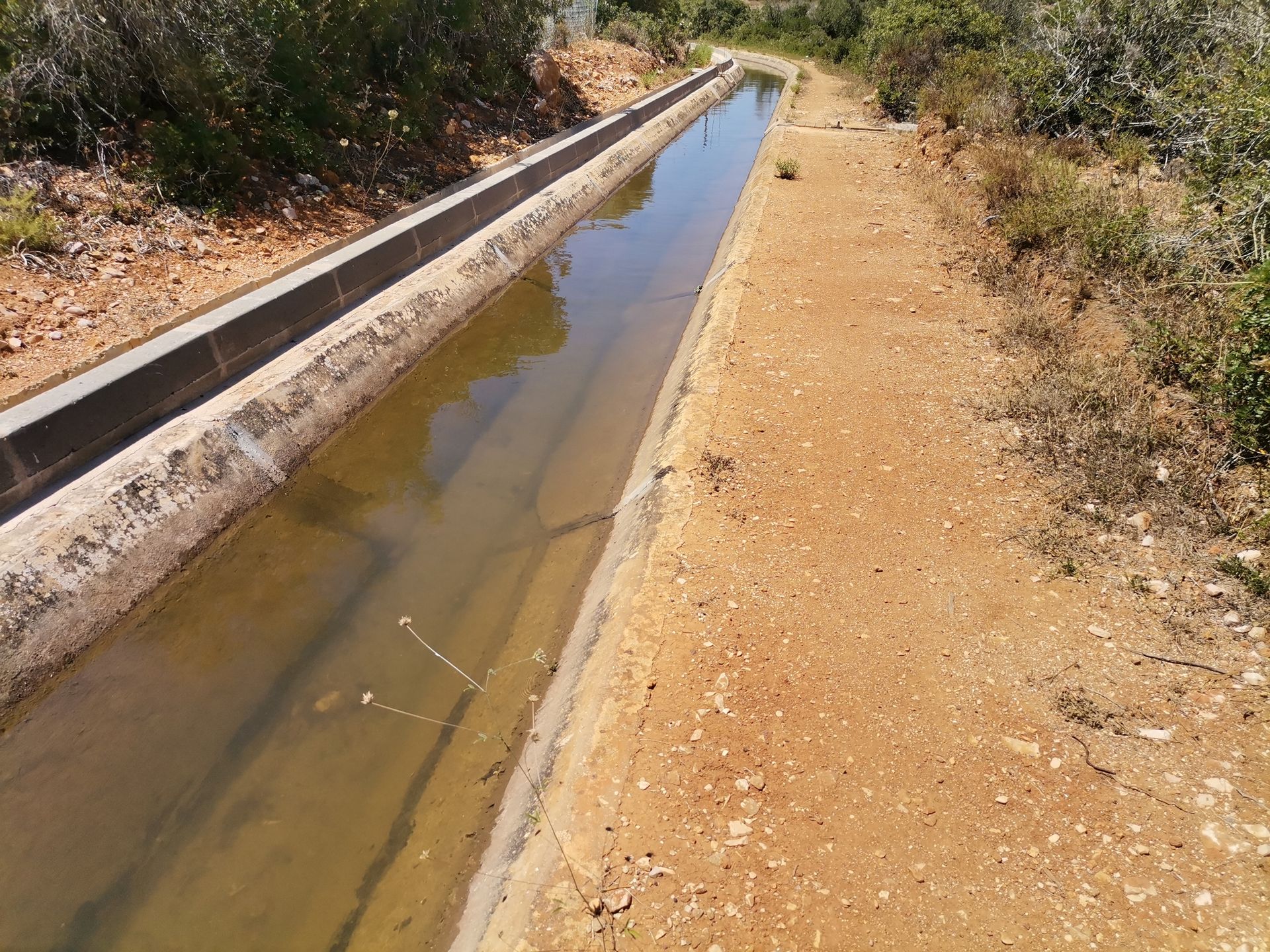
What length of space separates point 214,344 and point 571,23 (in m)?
21.4

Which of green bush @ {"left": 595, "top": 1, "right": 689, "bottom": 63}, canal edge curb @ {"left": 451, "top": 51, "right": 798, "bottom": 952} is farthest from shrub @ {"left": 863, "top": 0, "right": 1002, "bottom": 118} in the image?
canal edge curb @ {"left": 451, "top": 51, "right": 798, "bottom": 952}

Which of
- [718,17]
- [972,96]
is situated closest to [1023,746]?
[972,96]

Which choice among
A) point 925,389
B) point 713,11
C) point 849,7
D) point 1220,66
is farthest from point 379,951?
point 713,11

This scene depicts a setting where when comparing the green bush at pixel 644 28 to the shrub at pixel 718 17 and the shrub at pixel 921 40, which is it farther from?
Answer: the shrub at pixel 718 17

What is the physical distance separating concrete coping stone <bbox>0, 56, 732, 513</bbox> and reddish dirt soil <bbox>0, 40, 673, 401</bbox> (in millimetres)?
315

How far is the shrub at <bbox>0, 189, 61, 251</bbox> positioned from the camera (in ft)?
19.2

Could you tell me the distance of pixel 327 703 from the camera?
389 centimetres

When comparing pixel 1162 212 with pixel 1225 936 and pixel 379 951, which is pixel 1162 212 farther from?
pixel 379 951

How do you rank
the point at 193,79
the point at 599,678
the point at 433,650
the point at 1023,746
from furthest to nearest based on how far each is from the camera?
the point at 193,79 < the point at 433,650 < the point at 599,678 < the point at 1023,746

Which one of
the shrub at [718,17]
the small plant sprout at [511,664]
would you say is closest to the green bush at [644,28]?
the shrub at [718,17]

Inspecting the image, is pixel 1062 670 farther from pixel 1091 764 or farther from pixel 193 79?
pixel 193 79

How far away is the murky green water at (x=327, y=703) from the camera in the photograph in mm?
3057

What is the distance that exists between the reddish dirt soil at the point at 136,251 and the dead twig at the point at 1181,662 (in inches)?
284

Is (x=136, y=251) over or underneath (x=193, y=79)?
underneath
